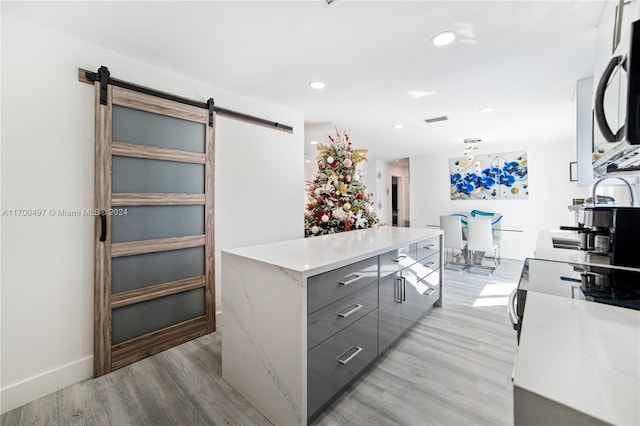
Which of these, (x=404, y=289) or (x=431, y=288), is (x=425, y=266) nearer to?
(x=431, y=288)

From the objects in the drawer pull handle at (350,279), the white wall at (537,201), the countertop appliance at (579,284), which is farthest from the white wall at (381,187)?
the countertop appliance at (579,284)

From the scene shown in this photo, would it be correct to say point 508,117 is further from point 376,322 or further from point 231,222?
point 231,222

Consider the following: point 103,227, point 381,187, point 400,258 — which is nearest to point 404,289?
point 400,258

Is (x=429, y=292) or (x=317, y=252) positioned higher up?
(x=317, y=252)

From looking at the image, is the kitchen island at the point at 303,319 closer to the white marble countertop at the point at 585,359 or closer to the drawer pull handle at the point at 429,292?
the drawer pull handle at the point at 429,292

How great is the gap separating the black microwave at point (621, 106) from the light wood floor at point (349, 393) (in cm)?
144

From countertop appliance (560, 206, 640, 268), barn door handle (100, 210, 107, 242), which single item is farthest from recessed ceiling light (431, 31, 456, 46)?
barn door handle (100, 210, 107, 242)

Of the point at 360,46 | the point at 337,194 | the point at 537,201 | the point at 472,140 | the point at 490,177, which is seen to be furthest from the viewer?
the point at 490,177

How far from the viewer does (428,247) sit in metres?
2.81

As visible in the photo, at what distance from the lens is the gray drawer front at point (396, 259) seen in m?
2.05

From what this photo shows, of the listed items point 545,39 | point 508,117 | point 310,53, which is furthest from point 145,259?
point 508,117

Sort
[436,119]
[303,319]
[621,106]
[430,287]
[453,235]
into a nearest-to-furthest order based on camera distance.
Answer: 1. [621,106]
2. [303,319]
3. [430,287]
4. [436,119]
5. [453,235]

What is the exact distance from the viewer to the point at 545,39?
1.98 m

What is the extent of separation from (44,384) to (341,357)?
196 cm
